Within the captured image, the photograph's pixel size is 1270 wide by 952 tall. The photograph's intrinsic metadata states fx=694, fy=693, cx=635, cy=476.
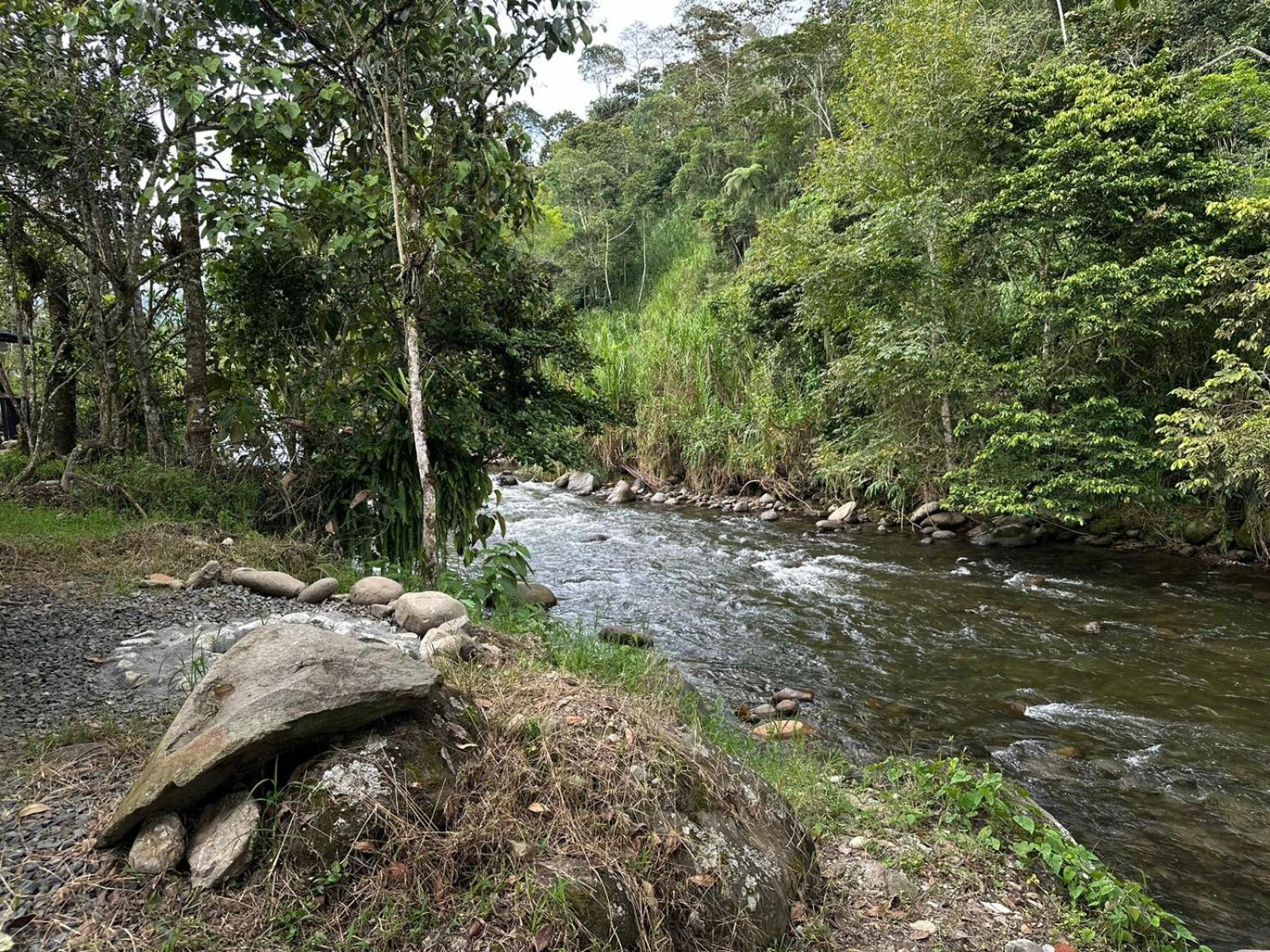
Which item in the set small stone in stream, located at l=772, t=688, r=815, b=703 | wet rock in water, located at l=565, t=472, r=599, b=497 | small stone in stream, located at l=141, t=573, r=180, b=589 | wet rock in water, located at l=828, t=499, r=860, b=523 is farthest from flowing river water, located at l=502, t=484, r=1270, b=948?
wet rock in water, located at l=565, t=472, r=599, b=497

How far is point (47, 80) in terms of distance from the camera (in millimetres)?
6113

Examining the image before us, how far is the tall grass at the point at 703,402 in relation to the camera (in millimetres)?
14344

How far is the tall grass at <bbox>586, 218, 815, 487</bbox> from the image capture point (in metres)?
14.3

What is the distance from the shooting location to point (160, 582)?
4.88 meters

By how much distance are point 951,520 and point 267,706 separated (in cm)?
1104

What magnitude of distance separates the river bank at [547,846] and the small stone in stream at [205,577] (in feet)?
1.46

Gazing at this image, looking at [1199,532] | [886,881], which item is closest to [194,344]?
[886,881]

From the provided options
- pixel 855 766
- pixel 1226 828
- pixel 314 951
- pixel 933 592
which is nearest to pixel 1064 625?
pixel 933 592

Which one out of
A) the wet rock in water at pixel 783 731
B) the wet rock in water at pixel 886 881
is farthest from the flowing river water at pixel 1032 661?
the wet rock in water at pixel 886 881

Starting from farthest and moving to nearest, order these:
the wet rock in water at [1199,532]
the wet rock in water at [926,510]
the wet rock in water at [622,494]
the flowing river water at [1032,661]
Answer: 1. the wet rock in water at [622,494]
2. the wet rock in water at [926,510]
3. the wet rock in water at [1199,532]
4. the flowing river water at [1032,661]

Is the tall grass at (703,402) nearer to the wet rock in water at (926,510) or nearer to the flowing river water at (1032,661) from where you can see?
the wet rock in water at (926,510)

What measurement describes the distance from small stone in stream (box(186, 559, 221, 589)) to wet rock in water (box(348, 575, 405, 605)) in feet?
3.13

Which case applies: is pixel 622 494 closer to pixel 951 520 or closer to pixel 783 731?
pixel 951 520

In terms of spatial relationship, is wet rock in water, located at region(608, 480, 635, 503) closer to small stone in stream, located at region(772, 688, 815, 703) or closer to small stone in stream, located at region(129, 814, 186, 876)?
small stone in stream, located at region(772, 688, 815, 703)
